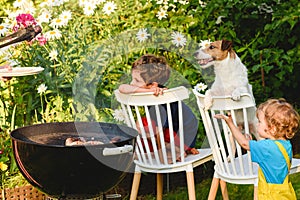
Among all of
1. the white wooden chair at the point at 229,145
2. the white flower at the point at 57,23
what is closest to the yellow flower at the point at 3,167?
the white flower at the point at 57,23

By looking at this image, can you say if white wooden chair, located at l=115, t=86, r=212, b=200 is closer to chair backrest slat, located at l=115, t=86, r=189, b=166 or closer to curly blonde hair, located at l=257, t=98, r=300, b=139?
chair backrest slat, located at l=115, t=86, r=189, b=166

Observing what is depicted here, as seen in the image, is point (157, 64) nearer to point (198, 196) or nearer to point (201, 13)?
point (198, 196)

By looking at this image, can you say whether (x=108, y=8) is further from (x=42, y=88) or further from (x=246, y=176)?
(x=246, y=176)

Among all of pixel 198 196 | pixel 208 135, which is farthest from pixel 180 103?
pixel 198 196

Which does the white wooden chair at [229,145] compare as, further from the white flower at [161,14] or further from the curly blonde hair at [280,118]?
the white flower at [161,14]

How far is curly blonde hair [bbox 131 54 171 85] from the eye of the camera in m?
3.40

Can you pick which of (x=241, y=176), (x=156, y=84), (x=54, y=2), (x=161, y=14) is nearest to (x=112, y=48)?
(x=156, y=84)

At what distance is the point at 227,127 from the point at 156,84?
16.8 inches

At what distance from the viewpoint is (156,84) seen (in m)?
3.51

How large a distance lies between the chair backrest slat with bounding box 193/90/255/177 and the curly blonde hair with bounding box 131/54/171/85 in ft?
0.62

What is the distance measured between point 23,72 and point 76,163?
1.96 ft

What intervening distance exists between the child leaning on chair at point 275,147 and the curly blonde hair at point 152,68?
60 cm

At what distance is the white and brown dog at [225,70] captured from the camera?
3.61 metres

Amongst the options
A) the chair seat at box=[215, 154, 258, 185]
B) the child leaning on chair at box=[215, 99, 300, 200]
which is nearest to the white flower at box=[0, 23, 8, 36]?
the chair seat at box=[215, 154, 258, 185]
